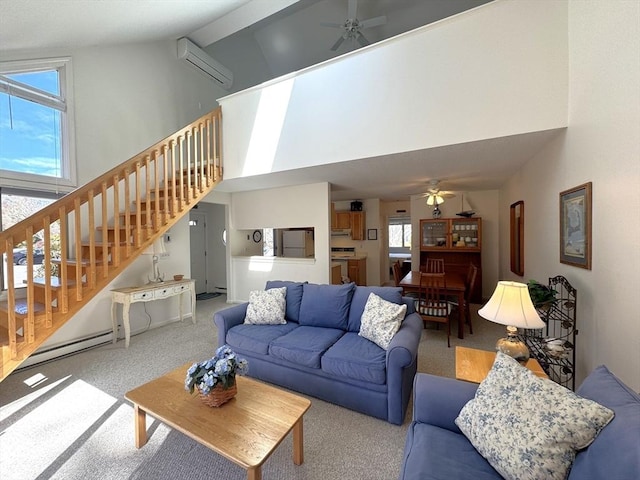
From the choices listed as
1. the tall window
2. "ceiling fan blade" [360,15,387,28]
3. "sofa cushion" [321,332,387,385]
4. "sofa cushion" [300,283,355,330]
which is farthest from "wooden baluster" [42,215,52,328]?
the tall window

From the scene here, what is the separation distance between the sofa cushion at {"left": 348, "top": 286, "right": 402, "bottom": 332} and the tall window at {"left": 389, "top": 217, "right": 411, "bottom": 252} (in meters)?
6.32

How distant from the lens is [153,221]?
10.8 feet

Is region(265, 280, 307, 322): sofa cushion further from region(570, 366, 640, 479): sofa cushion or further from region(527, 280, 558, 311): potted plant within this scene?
region(570, 366, 640, 479): sofa cushion

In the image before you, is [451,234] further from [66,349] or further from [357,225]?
[66,349]

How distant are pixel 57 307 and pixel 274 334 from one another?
1938 mm

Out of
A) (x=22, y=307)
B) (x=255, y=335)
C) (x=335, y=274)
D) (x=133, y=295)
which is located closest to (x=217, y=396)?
(x=255, y=335)

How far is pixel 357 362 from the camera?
2.06 metres

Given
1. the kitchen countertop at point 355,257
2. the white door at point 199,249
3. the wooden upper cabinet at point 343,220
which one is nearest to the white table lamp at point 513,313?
the kitchen countertop at point 355,257

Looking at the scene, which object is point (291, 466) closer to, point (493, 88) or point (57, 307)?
point (57, 307)

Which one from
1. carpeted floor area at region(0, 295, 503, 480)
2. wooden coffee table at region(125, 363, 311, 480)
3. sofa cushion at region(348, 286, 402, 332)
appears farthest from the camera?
sofa cushion at region(348, 286, 402, 332)

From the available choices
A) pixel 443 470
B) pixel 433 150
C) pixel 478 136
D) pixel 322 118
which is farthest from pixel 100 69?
pixel 443 470

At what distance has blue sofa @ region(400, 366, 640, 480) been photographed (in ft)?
2.76

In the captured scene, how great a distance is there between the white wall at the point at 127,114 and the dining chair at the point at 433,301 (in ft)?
12.7

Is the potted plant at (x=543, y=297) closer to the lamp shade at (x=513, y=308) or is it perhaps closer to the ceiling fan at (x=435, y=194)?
the lamp shade at (x=513, y=308)
